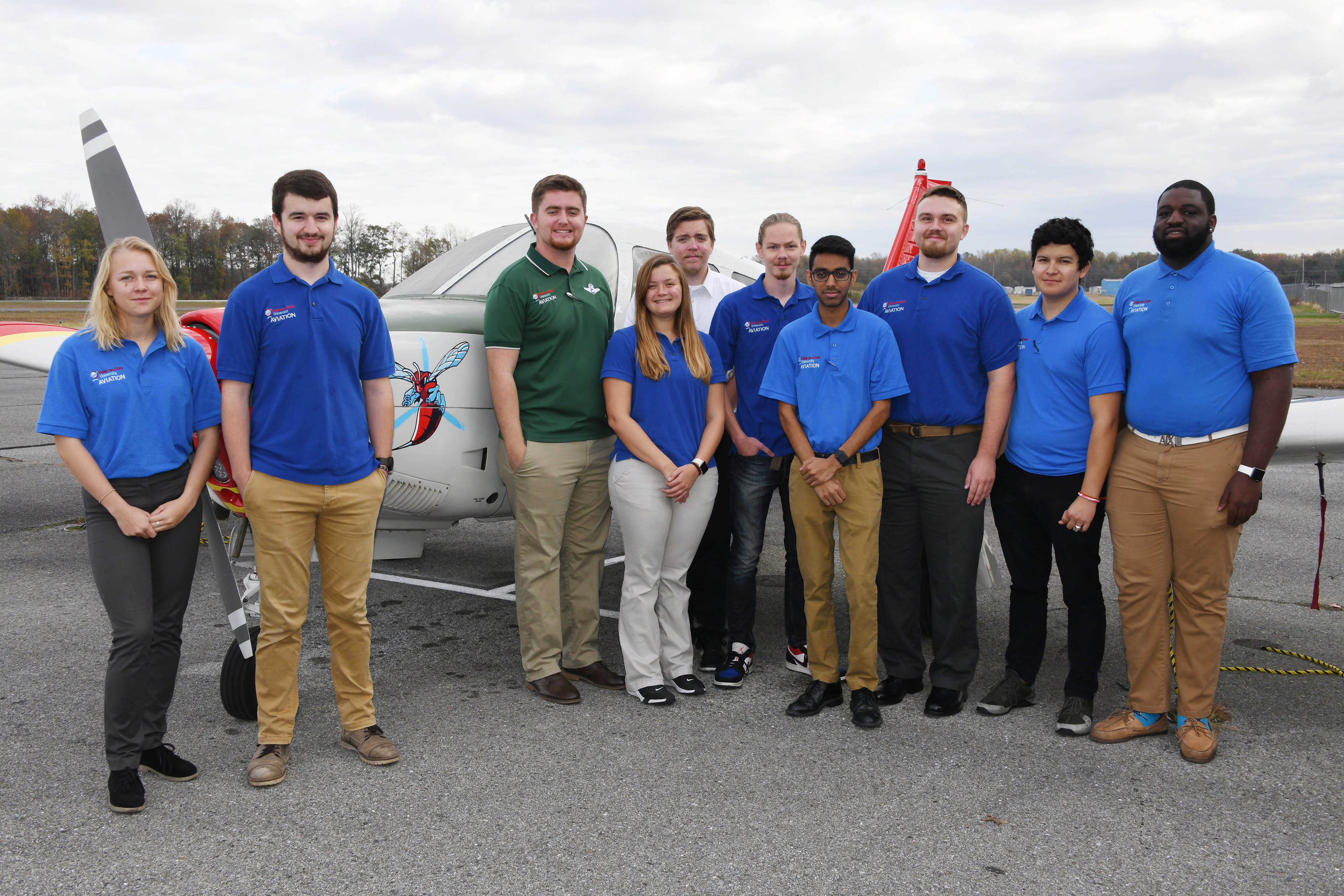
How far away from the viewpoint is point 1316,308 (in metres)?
67.1

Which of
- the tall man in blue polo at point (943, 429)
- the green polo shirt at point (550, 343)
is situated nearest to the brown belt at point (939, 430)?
the tall man in blue polo at point (943, 429)

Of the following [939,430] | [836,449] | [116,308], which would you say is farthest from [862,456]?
[116,308]

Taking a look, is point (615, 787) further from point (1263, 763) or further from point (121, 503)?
point (1263, 763)

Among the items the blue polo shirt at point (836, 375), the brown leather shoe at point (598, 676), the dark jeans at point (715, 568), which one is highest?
the blue polo shirt at point (836, 375)

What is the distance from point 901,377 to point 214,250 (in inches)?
3211

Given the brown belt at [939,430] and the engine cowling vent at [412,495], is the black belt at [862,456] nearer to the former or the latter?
the brown belt at [939,430]

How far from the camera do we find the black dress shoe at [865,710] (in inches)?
144

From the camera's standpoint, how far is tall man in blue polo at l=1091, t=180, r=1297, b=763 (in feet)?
10.5

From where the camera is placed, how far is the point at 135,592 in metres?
2.95

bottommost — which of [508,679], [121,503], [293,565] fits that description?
[508,679]

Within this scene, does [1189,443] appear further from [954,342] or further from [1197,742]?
[1197,742]

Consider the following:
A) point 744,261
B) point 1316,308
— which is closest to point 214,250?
point 744,261

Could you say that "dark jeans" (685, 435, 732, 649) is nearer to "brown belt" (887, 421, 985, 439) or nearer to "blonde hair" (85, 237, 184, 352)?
"brown belt" (887, 421, 985, 439)

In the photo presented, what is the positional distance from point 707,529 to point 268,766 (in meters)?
2.11
